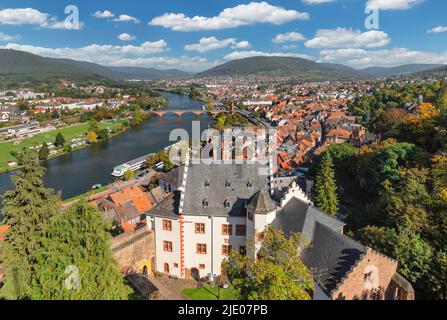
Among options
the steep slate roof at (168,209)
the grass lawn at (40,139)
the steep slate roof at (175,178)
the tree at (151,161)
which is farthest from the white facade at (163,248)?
the grass lawn at (40,139)

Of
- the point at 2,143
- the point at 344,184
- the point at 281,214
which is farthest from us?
the point at 2,143

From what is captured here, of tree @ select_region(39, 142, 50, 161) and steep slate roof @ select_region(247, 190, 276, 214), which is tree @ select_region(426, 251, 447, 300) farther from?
tree @ select_region(39, 142, 50, 161)

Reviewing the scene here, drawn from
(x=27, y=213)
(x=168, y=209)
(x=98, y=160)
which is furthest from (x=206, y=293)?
(x=98, y=160)

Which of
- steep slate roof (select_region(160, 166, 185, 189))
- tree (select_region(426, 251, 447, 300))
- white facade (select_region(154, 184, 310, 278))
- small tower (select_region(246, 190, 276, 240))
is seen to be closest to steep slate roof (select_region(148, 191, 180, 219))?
white facade (select_region(154, 184, 310, 278))

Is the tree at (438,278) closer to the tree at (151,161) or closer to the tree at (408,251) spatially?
the tree at (408,251)

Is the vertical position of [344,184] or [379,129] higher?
[379,129]
